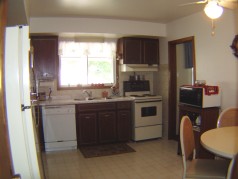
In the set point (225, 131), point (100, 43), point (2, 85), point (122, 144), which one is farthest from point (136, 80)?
point (2, 85)

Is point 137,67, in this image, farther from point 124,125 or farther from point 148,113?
point 124,125

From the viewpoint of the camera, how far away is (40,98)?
4.42 m

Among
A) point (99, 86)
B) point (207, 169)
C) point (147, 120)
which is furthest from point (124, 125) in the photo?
point (207, 169)

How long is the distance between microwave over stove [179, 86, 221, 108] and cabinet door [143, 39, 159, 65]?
1508 mm

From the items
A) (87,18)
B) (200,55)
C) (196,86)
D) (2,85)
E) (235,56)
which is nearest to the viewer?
(2,85)

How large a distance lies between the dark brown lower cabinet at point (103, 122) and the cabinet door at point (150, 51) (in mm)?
1025

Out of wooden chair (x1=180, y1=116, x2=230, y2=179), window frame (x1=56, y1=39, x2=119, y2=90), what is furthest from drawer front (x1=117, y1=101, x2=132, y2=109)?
wooden chair (x1=180, y1=116, x2=230, y2=179)

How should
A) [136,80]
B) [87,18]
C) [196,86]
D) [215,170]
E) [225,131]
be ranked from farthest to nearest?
[136,80] → [87,18] → [196,86] → [225,131] → [215,170]

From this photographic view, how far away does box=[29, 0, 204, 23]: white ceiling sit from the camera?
3.29 meters

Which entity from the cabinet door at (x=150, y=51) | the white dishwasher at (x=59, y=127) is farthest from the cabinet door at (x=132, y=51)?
the white dishwasher at (x=59, y=127)

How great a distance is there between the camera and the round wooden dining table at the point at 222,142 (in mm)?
1770

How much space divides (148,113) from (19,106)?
3523mm

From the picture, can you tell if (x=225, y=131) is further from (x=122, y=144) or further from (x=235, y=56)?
(x=122, y=144)

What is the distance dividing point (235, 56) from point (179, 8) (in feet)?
3.76
